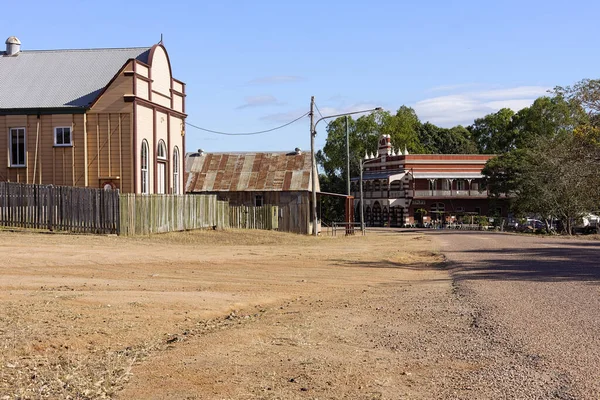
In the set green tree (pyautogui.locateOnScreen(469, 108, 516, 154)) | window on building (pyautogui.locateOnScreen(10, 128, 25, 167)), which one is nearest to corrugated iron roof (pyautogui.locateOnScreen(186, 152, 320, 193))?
window on building (pyautogui.locateOnScreen(10, 128, 25, 167))

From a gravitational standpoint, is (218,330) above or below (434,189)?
below

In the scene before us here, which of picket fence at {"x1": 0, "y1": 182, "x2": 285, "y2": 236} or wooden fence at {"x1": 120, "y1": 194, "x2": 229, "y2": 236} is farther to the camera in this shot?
wooden fence at {"x1": 120, "y1": 194, "x2": 229, "y2": 236}

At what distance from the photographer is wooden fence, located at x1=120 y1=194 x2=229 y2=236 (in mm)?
29938

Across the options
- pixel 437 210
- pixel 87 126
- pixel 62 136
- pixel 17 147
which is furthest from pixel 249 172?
pixel 437 210

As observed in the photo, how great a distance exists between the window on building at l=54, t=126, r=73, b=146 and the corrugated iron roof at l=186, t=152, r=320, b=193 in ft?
49.1

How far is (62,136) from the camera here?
3612cm

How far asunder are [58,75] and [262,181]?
15.1m

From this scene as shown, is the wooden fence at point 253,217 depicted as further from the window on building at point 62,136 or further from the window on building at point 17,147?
the window on building at point 17,147

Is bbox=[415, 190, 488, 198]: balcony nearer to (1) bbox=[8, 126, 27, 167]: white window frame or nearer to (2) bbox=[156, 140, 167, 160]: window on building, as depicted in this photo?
(2) bbox=[156, 140, 167, 160]: window on building

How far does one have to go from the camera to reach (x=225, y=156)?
2088 inches

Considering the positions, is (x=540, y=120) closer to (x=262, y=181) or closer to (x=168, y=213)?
(x=262, y=181)

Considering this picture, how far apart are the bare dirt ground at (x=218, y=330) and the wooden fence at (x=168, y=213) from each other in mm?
8367

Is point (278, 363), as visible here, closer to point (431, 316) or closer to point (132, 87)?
point (431, 316)

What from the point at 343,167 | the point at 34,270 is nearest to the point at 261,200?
the point at 34,270
